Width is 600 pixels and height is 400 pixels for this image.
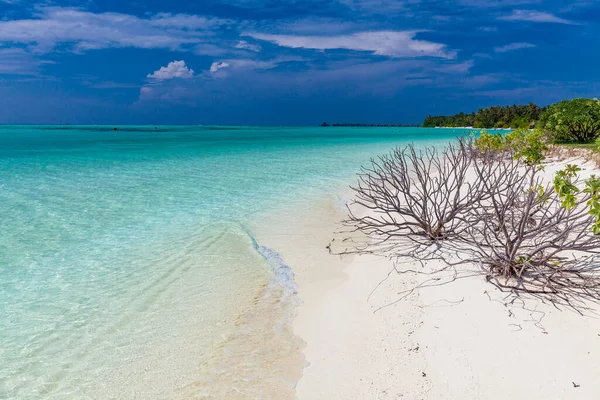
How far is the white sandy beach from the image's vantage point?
2693mm

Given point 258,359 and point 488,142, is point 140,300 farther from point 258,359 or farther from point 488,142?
point 488,142

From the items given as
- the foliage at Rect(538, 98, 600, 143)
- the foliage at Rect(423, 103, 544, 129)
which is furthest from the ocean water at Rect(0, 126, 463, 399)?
the foliage at Rect(423, 103, 544, 129)

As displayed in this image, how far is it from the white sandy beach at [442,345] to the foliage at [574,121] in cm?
1493

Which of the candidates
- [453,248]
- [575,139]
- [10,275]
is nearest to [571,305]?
[453,248]

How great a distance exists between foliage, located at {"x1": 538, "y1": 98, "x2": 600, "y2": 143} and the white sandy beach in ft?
49.0

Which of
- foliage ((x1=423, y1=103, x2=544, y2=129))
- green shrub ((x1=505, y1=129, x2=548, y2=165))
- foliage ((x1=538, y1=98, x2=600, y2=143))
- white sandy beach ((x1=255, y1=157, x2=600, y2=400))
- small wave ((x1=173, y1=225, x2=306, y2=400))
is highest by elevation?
foliage ((x1=423, y1=103, x2=544, y2=129))

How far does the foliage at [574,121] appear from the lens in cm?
1536

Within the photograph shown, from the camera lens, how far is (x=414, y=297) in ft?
13.3

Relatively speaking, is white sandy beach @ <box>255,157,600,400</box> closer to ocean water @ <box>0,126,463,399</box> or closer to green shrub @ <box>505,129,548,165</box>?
ocean water @ <box>0,126,463,399</box>

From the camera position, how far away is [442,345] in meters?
3.17

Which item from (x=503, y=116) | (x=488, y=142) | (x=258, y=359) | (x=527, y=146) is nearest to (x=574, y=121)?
(x=527, y=146)

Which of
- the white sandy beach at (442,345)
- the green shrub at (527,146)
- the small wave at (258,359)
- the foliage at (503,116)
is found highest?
the foliage at (503,116)

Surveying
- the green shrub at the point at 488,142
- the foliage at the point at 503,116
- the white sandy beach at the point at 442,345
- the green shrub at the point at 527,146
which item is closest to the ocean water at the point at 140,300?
the white sandy beach at the point at 442,345

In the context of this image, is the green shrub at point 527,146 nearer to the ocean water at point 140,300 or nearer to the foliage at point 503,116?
the ocean water at point 140,300
